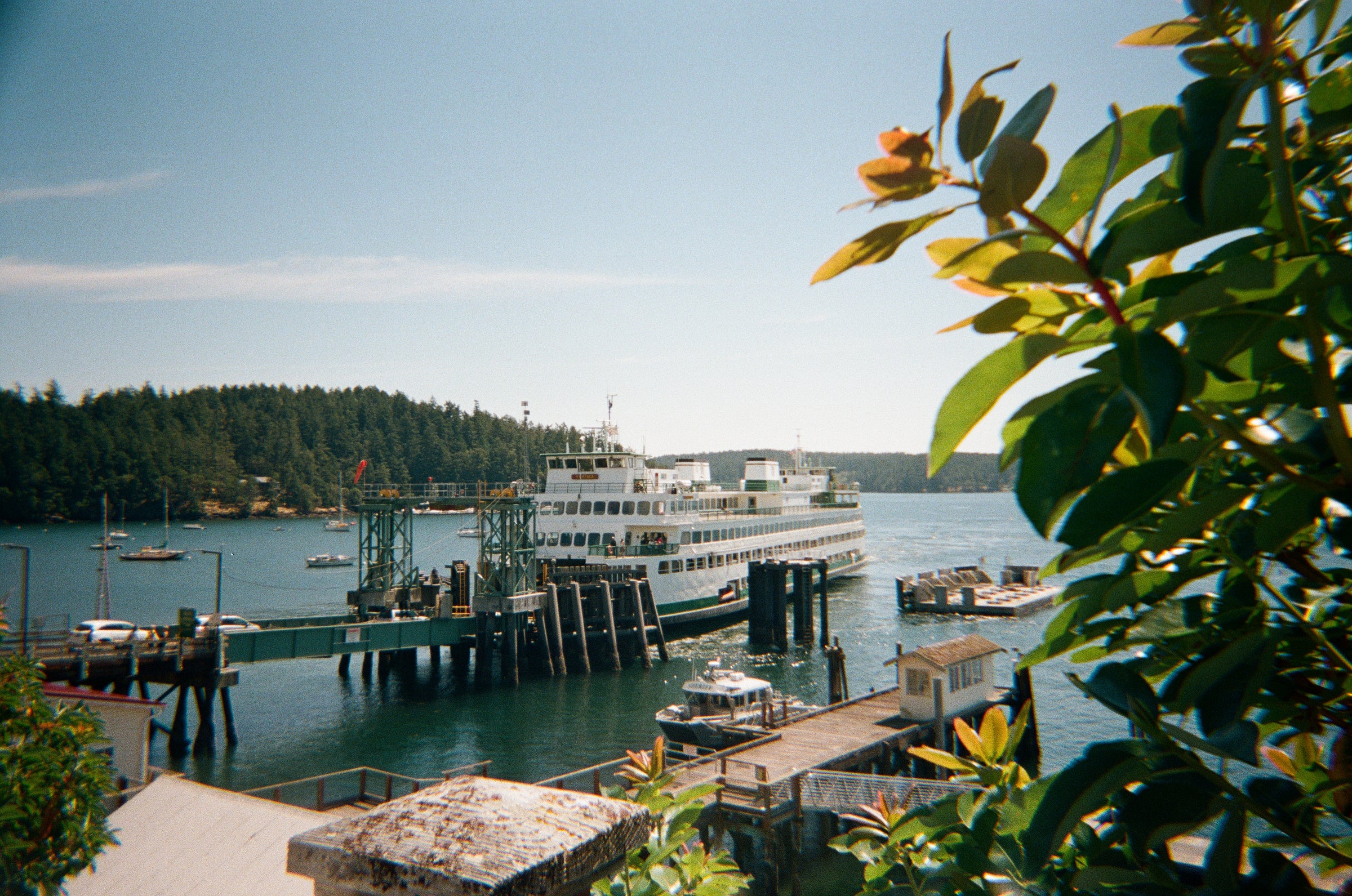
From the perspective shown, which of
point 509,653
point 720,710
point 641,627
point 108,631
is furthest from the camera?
point 641,627

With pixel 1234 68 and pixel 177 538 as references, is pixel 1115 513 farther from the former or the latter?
pixel 177 538

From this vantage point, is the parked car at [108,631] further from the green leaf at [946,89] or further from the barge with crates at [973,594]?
the barge with crates at [973,594]

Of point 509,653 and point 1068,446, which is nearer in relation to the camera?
point 1068,446

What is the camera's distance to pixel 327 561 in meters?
76.1

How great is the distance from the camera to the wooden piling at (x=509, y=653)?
2789 cm

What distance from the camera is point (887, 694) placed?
20.6m

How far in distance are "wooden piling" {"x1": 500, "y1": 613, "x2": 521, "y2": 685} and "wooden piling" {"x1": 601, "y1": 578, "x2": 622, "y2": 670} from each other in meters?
3.39

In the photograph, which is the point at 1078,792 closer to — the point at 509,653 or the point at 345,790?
the point at 345,790

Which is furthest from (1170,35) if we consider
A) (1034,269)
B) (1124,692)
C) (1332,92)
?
(1124,692)

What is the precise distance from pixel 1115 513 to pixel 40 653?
2641cm

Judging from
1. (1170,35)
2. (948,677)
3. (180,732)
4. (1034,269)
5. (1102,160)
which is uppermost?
(1170,35)

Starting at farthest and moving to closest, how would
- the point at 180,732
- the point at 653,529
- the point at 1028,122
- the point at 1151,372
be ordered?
the point at 653,529 < the point at 180,732 < the point at 1028,122 < the point at 1151,372

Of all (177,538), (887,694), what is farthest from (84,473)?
(887,694)

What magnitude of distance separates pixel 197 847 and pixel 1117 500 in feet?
33.7
